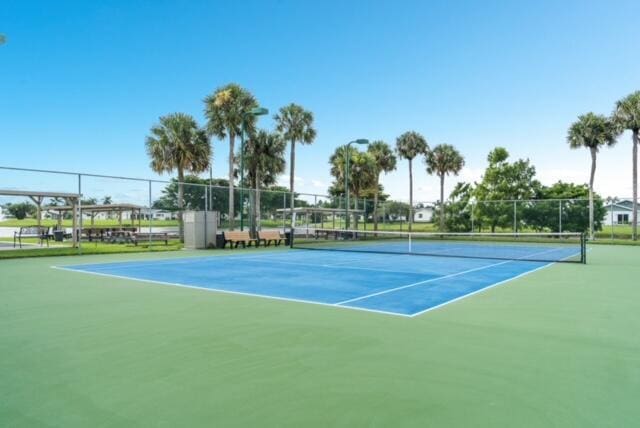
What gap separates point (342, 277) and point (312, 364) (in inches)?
254

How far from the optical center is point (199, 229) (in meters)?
20.8

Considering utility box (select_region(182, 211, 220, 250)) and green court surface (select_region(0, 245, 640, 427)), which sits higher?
utility box (select_region(182, 211, 220, 250))

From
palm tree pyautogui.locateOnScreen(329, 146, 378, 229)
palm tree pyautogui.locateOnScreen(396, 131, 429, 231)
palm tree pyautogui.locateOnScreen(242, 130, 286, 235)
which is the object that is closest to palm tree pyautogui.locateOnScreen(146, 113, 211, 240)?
palm tree pyautogui.locateOnScreen(242, 130, 286, 235)

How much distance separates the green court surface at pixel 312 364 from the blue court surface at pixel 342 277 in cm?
73

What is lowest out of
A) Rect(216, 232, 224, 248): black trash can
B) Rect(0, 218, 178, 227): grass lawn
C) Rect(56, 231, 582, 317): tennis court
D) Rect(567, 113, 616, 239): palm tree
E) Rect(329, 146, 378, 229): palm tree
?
Rect(56, 231, 582, 317): tennis court

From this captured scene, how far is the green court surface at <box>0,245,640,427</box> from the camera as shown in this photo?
3.10 meters

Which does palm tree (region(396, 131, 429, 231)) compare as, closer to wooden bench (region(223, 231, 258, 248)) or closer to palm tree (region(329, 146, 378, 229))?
palm tree (region(329, 146, 378, 229))

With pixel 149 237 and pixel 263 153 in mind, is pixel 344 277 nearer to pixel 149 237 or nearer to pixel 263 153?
pixel 149 237

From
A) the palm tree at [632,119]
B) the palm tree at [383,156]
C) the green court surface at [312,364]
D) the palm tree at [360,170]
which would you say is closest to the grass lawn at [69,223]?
the green court surface at [312,364]

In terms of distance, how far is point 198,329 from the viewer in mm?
5512

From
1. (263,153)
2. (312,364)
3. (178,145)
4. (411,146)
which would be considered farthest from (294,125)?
(312,364)

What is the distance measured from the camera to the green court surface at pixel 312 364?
3.10 metres

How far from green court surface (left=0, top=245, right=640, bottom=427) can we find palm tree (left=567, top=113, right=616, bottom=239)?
34728mm

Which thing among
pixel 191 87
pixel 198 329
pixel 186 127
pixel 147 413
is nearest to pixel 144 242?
pixel 186 127
